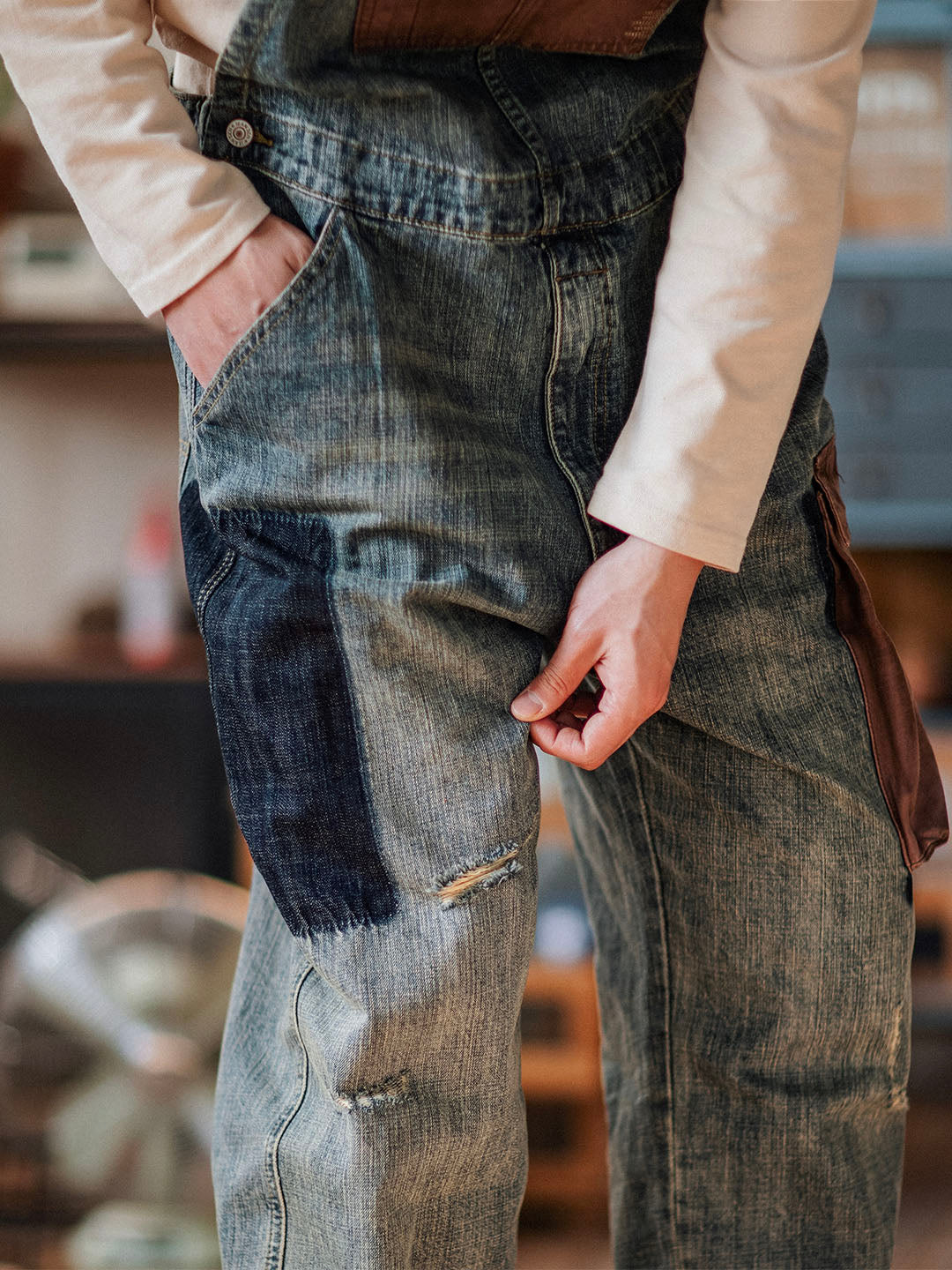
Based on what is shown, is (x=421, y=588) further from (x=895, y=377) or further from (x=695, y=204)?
(x=895, y=377)

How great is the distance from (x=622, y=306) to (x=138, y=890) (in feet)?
3.71

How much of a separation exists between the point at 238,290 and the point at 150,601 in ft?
4.45

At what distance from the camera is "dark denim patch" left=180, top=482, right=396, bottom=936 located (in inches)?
24.3

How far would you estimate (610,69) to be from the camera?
25.8 inches

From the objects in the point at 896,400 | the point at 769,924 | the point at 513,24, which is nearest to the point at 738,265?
the point at 513,24

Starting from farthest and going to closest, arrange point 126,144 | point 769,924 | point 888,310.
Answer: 1. point 888,310
2. point 769,924
3. point 126,144

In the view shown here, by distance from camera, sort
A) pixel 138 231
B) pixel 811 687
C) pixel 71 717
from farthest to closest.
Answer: pixel 71 717 → pixel 811 687 → pixel 138 231

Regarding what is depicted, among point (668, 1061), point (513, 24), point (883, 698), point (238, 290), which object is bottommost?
point (668, 1061)

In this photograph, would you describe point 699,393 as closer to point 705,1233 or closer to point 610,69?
point 610,69

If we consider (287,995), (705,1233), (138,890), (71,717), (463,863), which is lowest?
(71,717)

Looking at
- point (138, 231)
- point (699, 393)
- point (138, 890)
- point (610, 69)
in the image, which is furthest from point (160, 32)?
point (138, 890)

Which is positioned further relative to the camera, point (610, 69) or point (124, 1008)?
point (124, 1008)

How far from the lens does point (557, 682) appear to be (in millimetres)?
648

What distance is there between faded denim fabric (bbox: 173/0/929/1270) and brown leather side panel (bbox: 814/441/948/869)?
3cm
